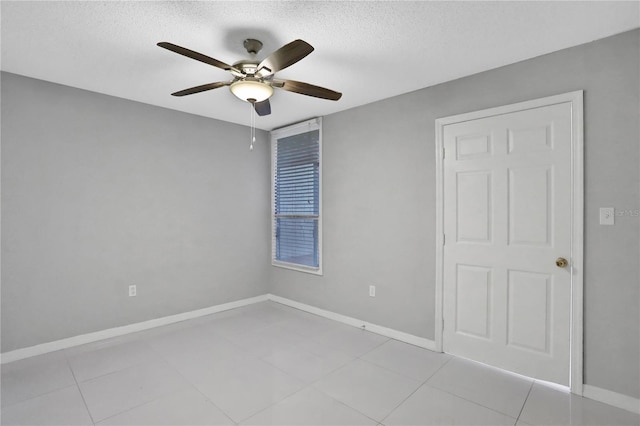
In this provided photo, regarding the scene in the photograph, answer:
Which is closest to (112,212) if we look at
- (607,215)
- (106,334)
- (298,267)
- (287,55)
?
(106,334)

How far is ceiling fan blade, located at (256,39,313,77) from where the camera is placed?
1.73 meters

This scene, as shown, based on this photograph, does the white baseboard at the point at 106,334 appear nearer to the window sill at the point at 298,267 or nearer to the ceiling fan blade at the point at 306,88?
the window sill at the point at 298,267

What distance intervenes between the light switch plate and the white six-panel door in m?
0.18

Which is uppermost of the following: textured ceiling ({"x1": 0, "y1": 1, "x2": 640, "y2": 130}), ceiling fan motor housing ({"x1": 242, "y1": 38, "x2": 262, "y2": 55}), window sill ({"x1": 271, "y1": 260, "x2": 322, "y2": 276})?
textured ceiling ({"x1": 0, "y1": 1, "x2": 640, "y2": 130})

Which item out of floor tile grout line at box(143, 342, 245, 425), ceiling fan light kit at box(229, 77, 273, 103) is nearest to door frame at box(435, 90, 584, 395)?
ceiling fan light kit at box(229, 77, 273, 103)

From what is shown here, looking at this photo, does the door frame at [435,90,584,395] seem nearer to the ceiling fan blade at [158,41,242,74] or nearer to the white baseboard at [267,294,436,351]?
the white baseboard at [267,294,436,351]

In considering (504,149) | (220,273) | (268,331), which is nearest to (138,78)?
(220,273)

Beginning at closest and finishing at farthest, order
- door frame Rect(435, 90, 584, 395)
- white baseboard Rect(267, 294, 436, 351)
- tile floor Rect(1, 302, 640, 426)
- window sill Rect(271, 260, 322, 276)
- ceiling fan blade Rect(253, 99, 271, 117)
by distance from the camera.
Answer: tile floor Rect(1, 302, 640, 426)
door frame Rect(435, 90, 584, 395)
ceiling fan blade Rect(253, 99, 271, 117)
white baseboard Rect(267, 294, 436, 351)
window sill Rect(271, 260, 322, 276)

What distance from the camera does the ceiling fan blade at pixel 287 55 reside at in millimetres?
1729

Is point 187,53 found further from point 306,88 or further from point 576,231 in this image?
point 576,231

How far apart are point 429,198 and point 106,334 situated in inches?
140

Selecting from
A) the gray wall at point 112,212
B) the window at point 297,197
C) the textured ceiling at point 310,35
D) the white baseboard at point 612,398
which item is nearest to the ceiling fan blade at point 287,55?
the textured ceiling at point 310,35

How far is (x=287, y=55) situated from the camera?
185 cm

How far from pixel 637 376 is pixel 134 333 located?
429 centimetres
